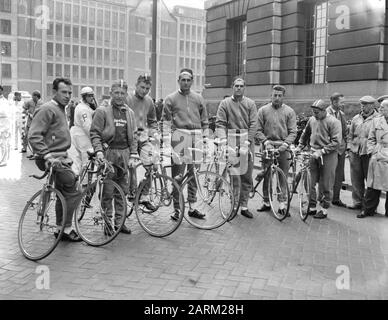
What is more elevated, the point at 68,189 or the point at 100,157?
the point at 100,157

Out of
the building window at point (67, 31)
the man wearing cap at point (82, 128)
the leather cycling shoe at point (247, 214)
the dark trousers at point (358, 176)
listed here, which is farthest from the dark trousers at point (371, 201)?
the building window at point (67, 31)

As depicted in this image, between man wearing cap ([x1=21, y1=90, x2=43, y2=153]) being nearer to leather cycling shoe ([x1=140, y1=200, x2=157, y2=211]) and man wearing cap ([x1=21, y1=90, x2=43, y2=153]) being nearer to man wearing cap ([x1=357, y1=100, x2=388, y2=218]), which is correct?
leather cycling shoe ([x1=140, y1=200, x2=157, y2=211])

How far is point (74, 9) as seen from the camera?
80.8 meters

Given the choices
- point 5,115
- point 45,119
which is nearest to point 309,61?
point 5,115

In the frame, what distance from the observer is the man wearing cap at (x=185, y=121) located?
759 centimetres

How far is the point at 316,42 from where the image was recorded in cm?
2167

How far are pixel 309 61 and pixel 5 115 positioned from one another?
13.2 metres

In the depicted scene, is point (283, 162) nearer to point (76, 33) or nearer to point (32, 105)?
point (32, 105)

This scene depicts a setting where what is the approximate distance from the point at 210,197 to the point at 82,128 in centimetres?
308

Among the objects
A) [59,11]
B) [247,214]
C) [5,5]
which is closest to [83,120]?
[247,214]

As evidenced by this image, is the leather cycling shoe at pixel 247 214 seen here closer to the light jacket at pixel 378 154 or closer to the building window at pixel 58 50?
the light jacket at pixel 378 154

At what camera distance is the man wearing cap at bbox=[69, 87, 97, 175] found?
9.06m

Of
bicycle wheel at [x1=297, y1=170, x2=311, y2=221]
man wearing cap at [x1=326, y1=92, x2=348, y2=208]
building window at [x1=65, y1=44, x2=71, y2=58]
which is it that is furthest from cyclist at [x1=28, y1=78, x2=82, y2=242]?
building window at [x1=65, y1=44, x2=71, y2=58]

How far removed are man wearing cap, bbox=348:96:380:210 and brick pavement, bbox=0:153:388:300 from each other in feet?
4.45
